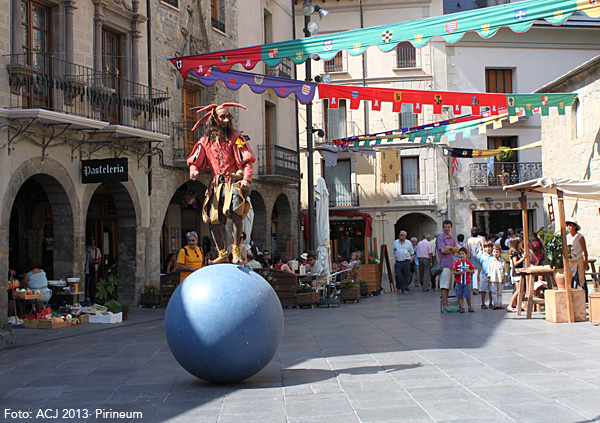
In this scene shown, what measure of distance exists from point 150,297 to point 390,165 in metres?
15.3

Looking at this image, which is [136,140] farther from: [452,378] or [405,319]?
[452,378]

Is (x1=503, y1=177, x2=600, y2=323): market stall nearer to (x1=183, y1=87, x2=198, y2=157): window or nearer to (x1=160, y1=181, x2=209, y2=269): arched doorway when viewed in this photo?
(x1=183, y1=87, x2=198, y2=157): window

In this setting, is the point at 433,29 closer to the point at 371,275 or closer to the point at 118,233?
the point at 118,233

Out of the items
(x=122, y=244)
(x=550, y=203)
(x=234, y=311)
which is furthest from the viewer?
(x=550, y=203)

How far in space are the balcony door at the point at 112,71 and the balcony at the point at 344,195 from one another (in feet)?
57.1

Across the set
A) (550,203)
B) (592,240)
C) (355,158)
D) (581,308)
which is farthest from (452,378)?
(355,158)

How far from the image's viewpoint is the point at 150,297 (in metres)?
17.1

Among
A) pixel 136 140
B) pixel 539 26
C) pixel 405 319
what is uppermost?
pixel 539 26

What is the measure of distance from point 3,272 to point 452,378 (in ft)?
31.2

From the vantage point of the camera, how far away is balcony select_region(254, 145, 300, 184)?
81.0 ft

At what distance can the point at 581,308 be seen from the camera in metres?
11.8

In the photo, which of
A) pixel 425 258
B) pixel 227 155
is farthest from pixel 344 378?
pixel 425 258

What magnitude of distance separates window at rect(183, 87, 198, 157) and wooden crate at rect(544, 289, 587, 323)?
429 inches

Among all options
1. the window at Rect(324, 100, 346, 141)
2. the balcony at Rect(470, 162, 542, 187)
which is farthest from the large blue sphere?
the window at Rect(324, 100, 346, 141)
